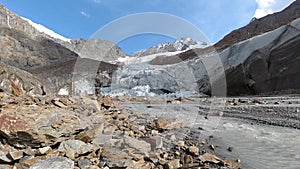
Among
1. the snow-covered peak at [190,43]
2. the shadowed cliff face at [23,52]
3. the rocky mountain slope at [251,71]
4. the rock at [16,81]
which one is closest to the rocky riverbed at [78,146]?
the rock at [16,81]

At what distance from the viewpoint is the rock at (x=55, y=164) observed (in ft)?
9.59

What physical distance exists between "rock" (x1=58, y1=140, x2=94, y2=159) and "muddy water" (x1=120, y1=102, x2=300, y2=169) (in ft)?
7.40

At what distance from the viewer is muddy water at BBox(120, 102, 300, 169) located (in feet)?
13.0

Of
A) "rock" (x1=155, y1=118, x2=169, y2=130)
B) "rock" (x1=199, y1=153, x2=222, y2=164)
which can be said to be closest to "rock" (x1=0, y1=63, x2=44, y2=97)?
"rock" (x1=155, y1=118, x2=169, y2=130)

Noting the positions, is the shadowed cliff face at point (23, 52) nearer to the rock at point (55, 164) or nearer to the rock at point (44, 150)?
the rock at point (44, 150)

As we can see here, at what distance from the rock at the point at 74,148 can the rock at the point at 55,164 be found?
20 cm

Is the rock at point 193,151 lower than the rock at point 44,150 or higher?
lower

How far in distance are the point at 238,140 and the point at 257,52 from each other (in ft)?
52.7

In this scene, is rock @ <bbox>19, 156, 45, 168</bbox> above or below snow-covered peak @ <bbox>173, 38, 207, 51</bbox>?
below

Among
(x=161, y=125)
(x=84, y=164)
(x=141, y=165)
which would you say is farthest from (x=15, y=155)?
(x=161, y=125)

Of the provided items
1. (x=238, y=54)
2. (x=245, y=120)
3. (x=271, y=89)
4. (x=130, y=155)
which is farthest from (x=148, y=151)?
(x=238, y=54)

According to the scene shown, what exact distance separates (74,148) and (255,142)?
344 cm

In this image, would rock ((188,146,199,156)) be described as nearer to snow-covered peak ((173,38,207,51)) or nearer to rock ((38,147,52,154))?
rock ((38,147,52,154))

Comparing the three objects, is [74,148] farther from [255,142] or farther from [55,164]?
[255,142]
